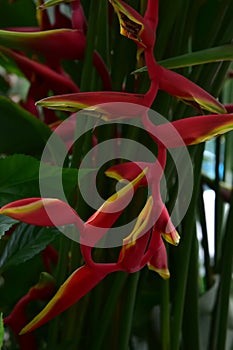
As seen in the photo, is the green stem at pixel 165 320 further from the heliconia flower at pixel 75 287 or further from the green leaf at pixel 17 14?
the green leaf at pixel 17 14

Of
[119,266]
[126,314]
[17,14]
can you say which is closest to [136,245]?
[119,266]

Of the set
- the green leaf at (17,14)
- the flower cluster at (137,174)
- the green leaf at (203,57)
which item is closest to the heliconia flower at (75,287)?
the flower cluster at (137,174)

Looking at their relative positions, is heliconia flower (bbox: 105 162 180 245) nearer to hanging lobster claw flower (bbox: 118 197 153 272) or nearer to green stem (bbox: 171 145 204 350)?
hanging lobster claw flower (bbox: 118 197 153 272)

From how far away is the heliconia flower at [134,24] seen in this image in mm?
208

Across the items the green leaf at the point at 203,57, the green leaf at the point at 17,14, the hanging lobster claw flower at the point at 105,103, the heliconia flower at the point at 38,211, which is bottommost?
the heliconia flower at the point at 38,211

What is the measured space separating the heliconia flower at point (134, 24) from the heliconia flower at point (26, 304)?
137 mm

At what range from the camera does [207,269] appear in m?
0.46

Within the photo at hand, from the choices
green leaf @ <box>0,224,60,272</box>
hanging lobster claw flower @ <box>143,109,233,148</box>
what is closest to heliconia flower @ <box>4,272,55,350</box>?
green leaf @ <box>0,224,60,272</box>

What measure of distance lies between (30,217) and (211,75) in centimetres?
15

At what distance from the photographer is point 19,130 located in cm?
37

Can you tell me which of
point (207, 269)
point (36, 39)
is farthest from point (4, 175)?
point (207, 269)

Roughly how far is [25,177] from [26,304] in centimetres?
9

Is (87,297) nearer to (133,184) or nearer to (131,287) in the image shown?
(131,287)

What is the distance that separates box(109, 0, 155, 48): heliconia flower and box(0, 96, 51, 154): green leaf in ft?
0.41
